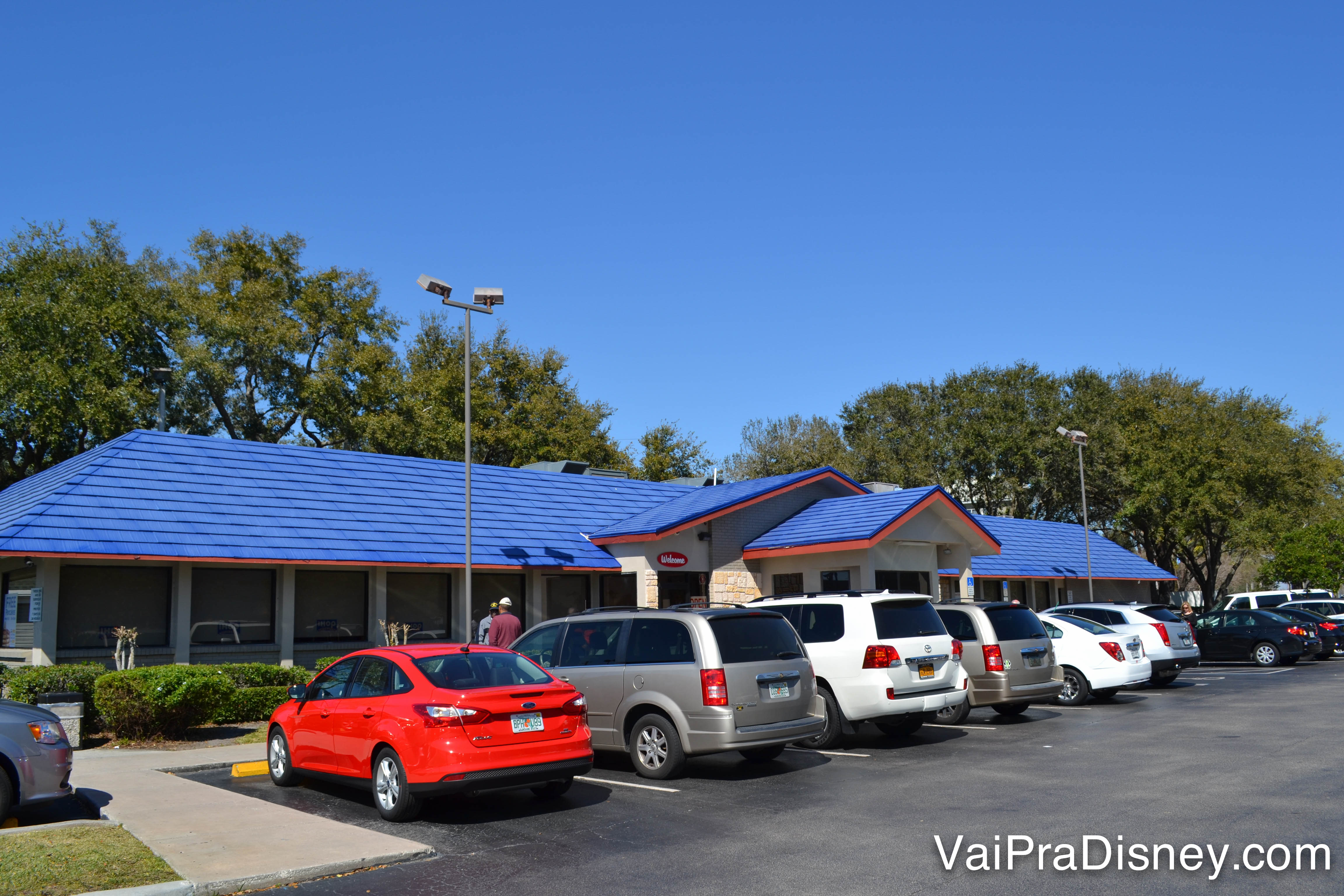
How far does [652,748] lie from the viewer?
1166 centimetres

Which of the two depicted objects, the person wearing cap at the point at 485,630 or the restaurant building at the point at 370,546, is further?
the person wearing cap at the point at 485,630

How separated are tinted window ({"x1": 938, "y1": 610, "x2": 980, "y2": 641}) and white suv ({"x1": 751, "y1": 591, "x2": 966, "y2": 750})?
7.25 feet

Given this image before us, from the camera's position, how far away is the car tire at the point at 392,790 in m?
9.25

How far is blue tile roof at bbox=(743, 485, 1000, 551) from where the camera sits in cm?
2284

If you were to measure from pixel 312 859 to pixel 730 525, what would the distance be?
1749cm

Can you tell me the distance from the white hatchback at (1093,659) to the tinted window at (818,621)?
6349 mm

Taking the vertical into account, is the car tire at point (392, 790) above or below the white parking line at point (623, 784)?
above

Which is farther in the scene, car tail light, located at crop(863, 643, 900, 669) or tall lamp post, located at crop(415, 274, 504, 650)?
tall lamp post, located at crop(415, 274, 504, 650)

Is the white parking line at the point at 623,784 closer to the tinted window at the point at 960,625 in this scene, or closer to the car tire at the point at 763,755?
the car tire at the point at 763,755

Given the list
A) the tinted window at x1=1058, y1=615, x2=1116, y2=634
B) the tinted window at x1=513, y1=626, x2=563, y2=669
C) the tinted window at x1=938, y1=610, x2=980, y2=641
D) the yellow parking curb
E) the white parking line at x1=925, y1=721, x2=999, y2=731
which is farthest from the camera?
the tinted window at x1=1058, y1=615, x2=1116, y2=634

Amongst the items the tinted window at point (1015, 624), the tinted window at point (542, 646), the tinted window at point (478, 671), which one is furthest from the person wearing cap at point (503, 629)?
the tinted window at point (1015, 624)

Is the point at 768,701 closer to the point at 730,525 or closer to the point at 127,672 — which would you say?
the point at 127,672

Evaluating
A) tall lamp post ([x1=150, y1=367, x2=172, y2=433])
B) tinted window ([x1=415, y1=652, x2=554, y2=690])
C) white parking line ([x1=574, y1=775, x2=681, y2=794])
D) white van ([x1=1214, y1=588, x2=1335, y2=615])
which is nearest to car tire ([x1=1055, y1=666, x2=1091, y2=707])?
white parking line ([x1=574, y1=775, x2=681, y2=794])

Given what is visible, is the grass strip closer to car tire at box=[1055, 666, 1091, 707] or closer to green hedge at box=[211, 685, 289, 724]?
green hedge at box=[211, 685, 289, 724]
